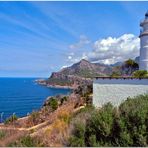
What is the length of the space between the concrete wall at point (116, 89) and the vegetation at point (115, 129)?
21.3ft

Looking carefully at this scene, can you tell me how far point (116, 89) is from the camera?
15.7 m

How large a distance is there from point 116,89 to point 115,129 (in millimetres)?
7527

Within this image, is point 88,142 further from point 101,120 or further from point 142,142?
point 142,142

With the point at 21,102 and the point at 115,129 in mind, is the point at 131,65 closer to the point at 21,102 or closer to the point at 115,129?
the point at 115,129

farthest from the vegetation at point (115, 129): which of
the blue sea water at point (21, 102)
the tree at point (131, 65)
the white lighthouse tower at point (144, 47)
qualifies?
the blue sea water at point (21, 102)

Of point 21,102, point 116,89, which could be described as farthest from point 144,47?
point 21,102

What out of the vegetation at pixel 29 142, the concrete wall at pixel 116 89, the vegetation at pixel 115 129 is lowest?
the vegetation at pixel 29 142

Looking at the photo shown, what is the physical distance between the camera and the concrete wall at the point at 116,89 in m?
15.2

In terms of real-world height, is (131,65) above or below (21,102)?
above

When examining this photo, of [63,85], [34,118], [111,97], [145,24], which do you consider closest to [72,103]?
[34,118]

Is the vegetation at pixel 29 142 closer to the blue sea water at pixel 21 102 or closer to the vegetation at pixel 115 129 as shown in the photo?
the vegetation at pixel 115 129

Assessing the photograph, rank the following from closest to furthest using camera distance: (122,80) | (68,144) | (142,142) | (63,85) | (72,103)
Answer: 1. (142,142)
2. (68,144)
3. (122,80)
4. (72,103)
5. (63,85)

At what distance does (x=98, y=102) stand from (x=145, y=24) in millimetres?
9299

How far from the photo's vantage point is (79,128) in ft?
28.0
